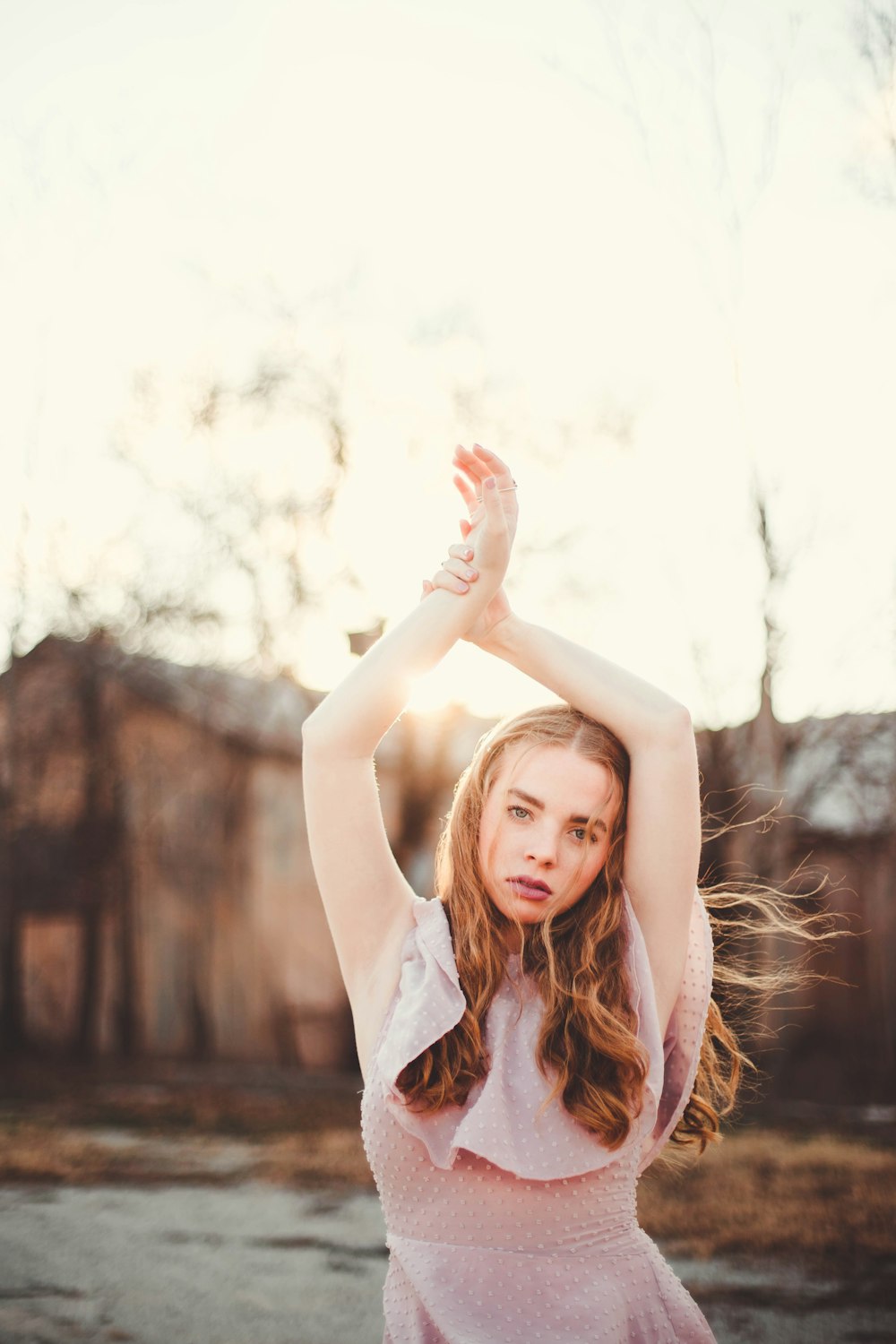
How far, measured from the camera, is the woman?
5.43ft

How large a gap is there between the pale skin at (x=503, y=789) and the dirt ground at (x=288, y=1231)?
2844 mm

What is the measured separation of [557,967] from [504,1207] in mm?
337

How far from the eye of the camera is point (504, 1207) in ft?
5.50

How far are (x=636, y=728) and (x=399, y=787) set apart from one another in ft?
28.5

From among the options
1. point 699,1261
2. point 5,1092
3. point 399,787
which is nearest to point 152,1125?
point 5,1092

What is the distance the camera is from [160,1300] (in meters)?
4.45

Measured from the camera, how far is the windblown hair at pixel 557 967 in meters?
1.68

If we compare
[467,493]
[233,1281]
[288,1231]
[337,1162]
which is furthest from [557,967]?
[337,1162]

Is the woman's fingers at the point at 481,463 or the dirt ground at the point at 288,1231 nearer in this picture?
the woman's fingers at the point at 481,463

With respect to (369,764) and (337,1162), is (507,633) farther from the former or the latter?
(337,1162)

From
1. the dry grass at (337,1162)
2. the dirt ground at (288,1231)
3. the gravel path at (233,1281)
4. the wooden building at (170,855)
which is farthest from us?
the wooden building at (170,855)

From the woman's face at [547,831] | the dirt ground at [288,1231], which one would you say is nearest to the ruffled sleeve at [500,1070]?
the woman's face at [547,831]

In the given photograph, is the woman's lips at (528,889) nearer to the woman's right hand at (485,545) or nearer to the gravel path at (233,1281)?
the woman's right hand at (485,545)

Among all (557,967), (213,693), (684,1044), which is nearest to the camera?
(557,967)
